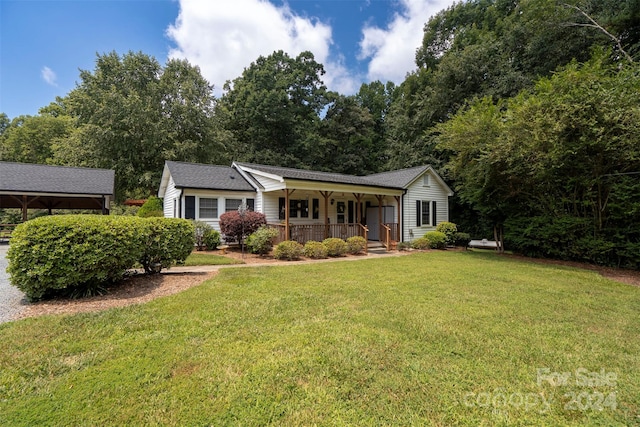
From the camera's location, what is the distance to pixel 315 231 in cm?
1254

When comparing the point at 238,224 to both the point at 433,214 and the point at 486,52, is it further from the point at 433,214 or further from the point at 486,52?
the point at 486,52

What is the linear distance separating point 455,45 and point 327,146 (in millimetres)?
13857

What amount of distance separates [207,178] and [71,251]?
959cm

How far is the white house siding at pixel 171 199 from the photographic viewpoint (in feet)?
44.0

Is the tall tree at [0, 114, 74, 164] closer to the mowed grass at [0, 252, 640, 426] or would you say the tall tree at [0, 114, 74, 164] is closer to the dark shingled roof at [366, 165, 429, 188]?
the dark shingled roof at [366, 165, 429, 188]

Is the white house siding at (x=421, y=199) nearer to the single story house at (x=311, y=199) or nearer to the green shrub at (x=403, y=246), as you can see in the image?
the single story house at (x=311, y=199)

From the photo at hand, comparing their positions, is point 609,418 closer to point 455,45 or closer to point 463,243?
point 463,243

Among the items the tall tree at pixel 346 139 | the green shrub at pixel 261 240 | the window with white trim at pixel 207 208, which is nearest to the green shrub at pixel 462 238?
the green shrub at pixel 261 240

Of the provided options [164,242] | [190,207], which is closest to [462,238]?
[190,207]

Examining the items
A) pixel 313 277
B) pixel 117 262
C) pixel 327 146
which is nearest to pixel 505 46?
pixel 327 146

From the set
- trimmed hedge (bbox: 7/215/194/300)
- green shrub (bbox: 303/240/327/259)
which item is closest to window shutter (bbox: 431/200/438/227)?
green shrub (bbox: 303/240/327/259)

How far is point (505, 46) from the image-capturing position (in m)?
18.1

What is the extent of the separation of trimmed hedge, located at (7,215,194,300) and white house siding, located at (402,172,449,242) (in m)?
12.6

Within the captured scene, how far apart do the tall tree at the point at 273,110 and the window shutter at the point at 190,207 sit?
15.1 m
